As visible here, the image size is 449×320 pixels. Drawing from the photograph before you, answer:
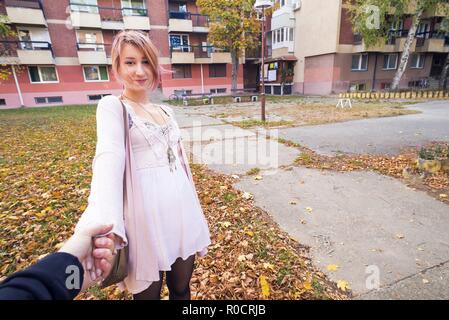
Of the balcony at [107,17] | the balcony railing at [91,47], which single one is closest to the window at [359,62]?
the balcony at [107,17]

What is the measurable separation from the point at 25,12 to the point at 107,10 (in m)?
6.60

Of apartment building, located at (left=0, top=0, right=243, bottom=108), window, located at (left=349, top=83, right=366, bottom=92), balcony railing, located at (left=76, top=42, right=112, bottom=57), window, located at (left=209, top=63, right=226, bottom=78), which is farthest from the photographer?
window, located at (left=209, top=63, right=226, bottom=78)

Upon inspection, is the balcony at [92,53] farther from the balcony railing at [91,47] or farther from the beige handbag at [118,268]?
the beige handbag at [118,268]

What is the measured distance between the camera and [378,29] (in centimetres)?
2034

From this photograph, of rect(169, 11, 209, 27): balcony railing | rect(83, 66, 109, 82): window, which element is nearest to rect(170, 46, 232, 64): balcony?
rect(169, 11, 209, 27): balcony railing

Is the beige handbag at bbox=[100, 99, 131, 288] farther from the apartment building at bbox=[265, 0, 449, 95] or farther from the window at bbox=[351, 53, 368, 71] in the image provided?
the window at bbox=[351, 53, 368, 71]

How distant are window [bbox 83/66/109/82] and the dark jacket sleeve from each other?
28.2m

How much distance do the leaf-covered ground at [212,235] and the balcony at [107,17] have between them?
73.0ft

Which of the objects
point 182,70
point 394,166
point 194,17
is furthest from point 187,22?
point 394,166

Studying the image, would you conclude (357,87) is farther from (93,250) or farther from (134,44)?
(93,250)

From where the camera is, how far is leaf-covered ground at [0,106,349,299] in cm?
243

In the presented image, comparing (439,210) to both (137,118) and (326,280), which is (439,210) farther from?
(137,118)

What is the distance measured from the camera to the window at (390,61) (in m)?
26.8
